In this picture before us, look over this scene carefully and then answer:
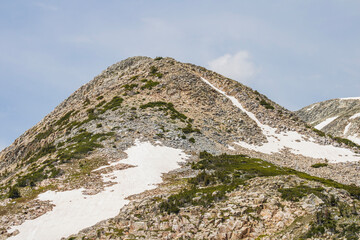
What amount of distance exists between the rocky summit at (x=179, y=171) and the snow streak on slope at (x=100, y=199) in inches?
4.7

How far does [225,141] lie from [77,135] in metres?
23.8

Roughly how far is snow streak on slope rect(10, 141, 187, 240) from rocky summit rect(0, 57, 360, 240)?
119 mm

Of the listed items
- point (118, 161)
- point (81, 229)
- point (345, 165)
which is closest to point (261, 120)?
point (345, 165)

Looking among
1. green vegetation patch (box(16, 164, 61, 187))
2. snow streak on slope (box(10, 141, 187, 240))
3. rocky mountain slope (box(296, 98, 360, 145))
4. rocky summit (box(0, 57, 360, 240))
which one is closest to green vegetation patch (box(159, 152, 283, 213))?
rocky summit (box(0, 57, 360, 240))

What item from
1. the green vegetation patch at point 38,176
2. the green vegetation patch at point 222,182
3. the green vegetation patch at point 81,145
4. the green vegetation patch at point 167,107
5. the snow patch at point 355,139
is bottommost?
the green vegetation patch at point 222,182

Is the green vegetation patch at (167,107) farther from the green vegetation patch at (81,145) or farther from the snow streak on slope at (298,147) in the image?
the green vegetation patch at (81,145)

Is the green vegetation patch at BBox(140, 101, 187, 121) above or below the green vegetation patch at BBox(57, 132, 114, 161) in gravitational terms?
above

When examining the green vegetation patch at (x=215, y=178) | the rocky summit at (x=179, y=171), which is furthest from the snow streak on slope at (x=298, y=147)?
the green vegetation patch at (x=215, y=178)

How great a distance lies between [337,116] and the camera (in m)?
154

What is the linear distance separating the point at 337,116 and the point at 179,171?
14276 centimetres

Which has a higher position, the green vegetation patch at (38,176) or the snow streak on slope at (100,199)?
the green vegetation patch at (38,176)

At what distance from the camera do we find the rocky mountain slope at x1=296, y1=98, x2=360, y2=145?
123m

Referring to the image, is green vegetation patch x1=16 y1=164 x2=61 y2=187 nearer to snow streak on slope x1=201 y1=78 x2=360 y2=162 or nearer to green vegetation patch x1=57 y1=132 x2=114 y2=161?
green vegetation patch x1=57 y1=132 x2=114 y2=161

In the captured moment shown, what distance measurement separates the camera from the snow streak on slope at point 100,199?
2359 centimetres
